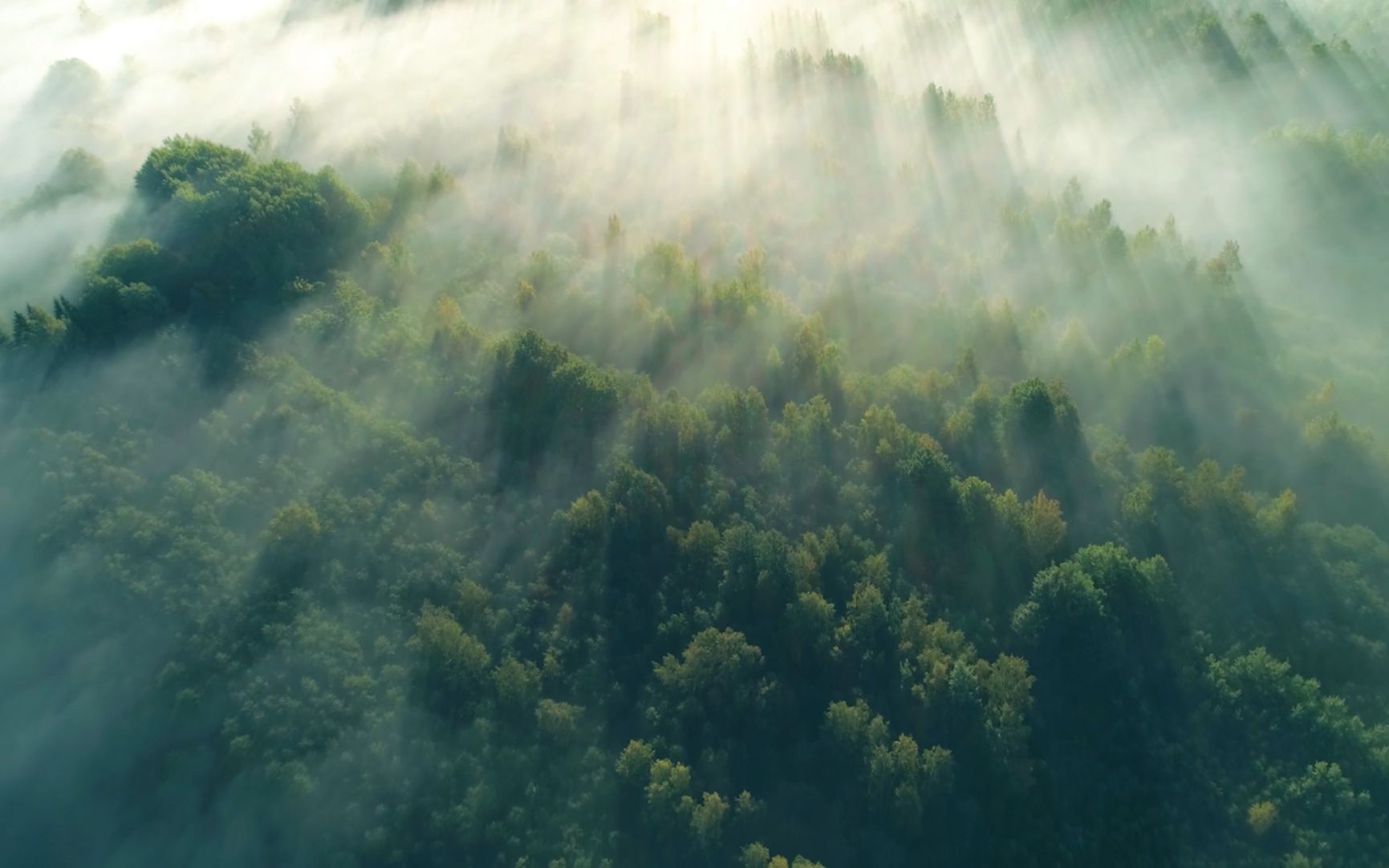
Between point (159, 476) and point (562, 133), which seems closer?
point (159, 476)

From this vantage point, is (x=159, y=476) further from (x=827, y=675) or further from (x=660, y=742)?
(x=827, y=675)

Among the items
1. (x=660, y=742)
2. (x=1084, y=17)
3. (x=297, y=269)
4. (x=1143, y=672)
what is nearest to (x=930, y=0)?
(x=1084, y=17)

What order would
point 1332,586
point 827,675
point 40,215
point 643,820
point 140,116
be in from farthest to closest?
1. point 140,116
2. point 40,215
3. point 1332,586
4. point 827,675
5. point 643,820

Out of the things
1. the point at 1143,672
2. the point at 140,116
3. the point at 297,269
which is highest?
the point at 140,116

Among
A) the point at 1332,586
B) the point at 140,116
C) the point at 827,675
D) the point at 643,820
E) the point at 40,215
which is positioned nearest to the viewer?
the point at 643,820

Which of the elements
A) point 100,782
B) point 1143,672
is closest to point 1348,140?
point 1143,672

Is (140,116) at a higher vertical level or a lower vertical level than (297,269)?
higher
